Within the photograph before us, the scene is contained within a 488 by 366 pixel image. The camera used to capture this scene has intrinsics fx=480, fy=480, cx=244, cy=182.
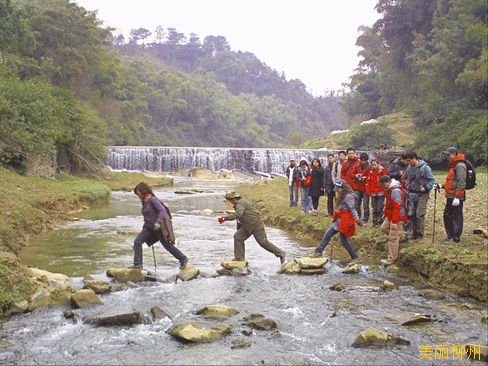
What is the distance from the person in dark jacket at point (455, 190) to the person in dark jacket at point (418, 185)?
416mm

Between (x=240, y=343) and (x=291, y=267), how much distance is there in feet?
13.0

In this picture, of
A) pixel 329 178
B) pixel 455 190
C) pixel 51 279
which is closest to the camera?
pixel 51 279

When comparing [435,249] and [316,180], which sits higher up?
[316,180]

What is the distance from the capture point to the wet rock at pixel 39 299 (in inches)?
296

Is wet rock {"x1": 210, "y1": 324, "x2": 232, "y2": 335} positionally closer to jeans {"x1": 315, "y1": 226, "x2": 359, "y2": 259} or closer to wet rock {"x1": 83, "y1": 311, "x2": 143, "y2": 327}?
wet rock {"x1": 83, "y1": 311, "x2": 143, "y2": 327}

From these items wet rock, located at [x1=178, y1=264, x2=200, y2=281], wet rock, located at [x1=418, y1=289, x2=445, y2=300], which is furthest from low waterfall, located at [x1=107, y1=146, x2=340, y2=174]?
wet rock, located at [x1=418, y1=289, x2=445, y2=300]

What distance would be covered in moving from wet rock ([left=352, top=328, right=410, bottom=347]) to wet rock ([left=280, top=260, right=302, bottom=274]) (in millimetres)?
3626

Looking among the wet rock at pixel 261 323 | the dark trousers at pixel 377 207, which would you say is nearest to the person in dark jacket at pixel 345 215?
the dark trousers at pixel 377 207

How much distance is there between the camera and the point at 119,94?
59844 mm

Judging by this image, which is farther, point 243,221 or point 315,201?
point 315,201

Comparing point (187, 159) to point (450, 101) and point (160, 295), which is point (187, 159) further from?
point (160, 295)

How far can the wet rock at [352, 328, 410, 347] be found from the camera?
20.9 feet

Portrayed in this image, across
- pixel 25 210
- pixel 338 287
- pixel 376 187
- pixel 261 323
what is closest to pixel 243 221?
pixel 338 287

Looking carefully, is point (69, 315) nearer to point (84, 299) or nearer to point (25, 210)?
point (84, 299)
